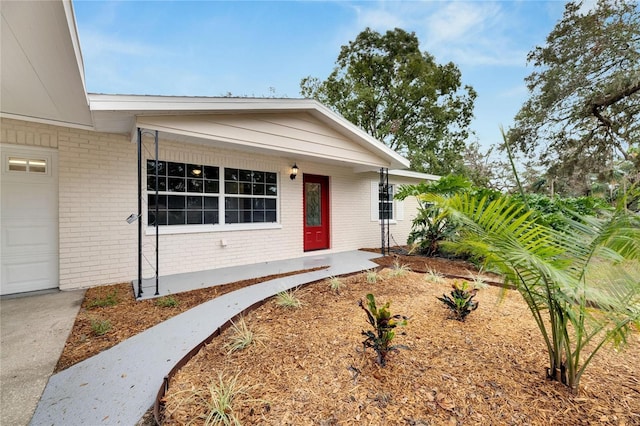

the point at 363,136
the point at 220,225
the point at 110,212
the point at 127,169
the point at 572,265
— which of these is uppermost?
the point at 363,136

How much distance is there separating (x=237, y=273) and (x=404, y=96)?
→ 526 inches

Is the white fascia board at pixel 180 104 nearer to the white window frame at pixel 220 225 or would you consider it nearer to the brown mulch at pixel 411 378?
the white window frame at pixel 220 225

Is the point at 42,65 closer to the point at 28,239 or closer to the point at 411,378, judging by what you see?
the point at 28,239

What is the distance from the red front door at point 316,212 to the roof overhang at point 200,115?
1222mm

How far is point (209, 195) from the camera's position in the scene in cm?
552

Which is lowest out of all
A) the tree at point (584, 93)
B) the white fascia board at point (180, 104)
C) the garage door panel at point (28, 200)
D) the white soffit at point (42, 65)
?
the garage door panel at point (28, 200)

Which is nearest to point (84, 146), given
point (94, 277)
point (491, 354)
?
point (94, 277)

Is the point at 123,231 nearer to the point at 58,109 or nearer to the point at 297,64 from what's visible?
the point at 58,109

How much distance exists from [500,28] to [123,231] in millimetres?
11772

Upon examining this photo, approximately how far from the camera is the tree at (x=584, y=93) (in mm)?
8031

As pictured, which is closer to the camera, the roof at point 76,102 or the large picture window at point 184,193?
the roof at point 76,102

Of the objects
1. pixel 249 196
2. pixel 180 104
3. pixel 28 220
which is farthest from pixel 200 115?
pixel 28 220

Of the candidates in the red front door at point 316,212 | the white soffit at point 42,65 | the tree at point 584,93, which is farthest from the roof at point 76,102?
the tree at point 584,93

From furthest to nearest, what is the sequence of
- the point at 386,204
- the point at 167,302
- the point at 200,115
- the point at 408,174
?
1. the point at 408,174
2. the point at 386,204
3. the point at 200,115
4. the point at 167,302
